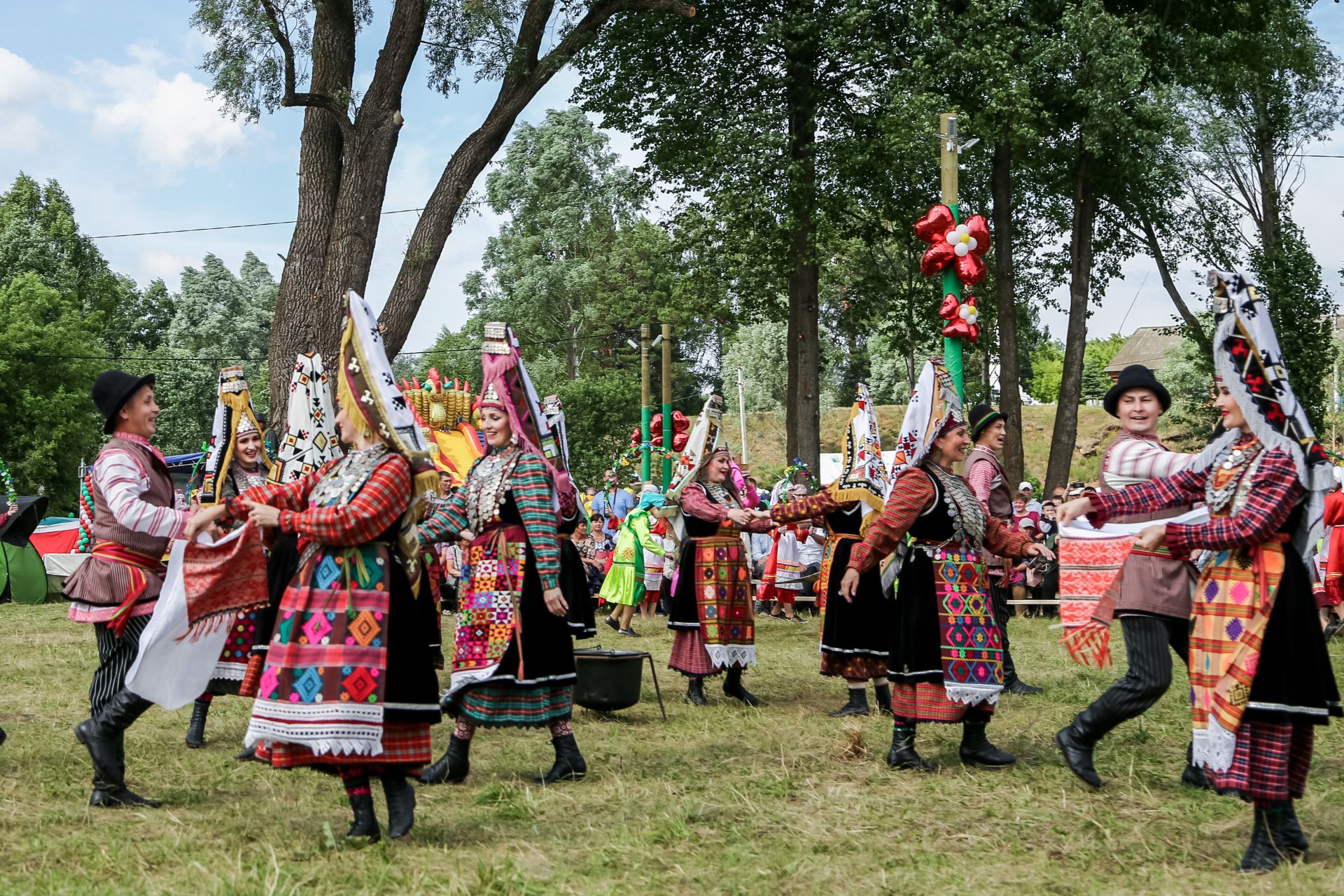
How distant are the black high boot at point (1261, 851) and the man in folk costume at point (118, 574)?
448 centimetres

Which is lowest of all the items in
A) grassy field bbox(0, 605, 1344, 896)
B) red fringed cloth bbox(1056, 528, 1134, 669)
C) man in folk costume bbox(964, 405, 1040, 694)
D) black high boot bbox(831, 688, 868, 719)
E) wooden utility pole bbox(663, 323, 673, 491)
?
grassy field bbox(0, 605, 1344, 896)

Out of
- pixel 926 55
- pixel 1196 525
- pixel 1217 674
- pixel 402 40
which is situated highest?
pixel 926 55

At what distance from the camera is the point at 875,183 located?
2269 centimetres

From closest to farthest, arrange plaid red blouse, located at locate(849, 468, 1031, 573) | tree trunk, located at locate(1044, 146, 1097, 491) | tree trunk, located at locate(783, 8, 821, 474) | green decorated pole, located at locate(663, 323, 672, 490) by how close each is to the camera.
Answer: plaid red blouse, located at locate(849, 468, 1031, 573), green decorated pole, located at locate(663, 323, 672, 490), tree trunk, located at locate(783, 8, 821, 474), tree trunk, located at locate(1044, 146, 1097, 491)

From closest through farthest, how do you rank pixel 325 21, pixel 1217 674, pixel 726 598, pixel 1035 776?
pixel 1217 674 → pixel 1035 776 → pixel 726 598 → pixel 325 21

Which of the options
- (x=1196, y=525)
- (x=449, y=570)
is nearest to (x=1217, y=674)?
(x=1196, y=525)

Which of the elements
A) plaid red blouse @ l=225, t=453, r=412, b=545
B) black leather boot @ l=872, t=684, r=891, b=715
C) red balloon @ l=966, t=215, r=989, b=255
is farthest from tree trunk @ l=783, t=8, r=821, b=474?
plaid red blouse @ l=225, t=453, r=412, b=545

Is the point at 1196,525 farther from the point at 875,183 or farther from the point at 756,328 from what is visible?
the point at 756,328

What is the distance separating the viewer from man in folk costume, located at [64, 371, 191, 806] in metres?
5.69

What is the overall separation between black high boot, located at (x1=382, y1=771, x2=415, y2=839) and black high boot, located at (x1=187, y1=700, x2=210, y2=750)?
8.68 ft

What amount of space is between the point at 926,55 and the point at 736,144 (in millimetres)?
3277

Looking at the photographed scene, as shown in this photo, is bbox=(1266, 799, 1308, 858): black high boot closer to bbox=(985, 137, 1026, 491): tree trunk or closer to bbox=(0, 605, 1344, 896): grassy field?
bbox=(0, 605, 1344, 896): grassy field

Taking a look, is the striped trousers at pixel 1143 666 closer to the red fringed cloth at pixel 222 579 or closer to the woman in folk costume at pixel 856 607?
the woman in folk costume at pixel 856 607

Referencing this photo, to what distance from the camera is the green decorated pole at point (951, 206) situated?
8.22 meters
